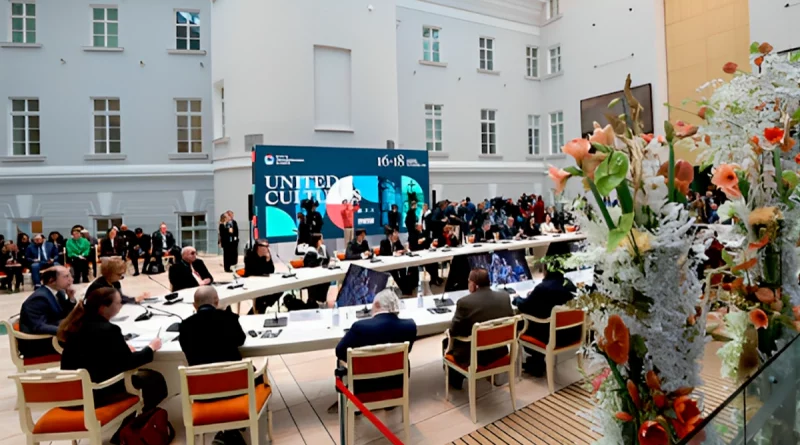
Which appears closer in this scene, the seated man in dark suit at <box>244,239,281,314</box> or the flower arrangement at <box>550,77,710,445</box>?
the flower arrangement at <box>550,77,710,445</box>

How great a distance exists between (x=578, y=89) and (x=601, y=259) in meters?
21.3

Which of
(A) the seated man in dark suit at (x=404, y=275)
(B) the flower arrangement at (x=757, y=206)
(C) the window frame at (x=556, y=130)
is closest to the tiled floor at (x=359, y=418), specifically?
(B) the flower arrangement at (x=757, y=206)

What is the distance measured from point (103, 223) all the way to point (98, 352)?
14242 millimetres

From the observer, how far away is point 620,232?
1417 millimetres

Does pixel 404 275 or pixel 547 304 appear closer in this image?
pixel 547 304

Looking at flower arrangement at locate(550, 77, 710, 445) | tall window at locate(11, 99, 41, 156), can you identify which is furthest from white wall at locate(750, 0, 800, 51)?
tall window at locate(11, 99, 41, 156)

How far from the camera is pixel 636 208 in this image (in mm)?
1581

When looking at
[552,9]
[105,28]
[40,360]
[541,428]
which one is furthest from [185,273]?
[552,9]

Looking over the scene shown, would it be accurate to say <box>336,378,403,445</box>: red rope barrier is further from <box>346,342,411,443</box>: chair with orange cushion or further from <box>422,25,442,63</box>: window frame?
<box>422,25,442,63</box>: window frame

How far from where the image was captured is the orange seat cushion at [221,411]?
3266 millimetres

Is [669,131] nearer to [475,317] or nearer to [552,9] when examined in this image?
[475,317]

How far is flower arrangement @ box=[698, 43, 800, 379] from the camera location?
7.91 feet

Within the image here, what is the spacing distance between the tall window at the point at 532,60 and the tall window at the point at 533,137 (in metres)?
2.04

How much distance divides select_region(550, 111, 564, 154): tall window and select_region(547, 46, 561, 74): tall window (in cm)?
200
